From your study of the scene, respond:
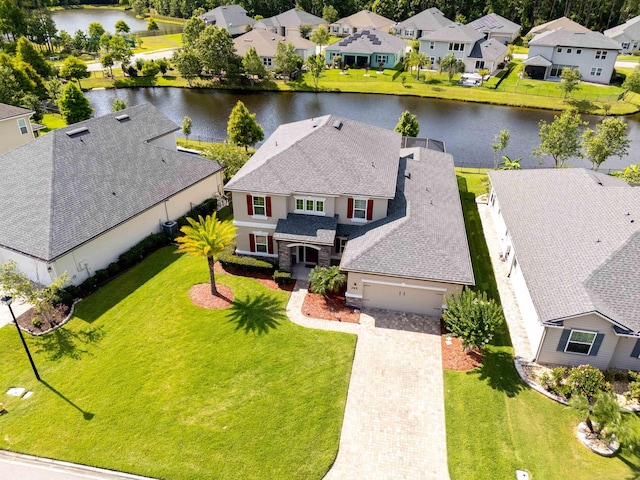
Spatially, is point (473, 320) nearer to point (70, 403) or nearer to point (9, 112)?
point (70, 403)

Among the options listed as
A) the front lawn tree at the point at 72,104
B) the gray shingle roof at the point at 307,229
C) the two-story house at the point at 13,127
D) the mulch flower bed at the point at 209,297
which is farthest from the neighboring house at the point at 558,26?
the mulch flower bed at the point at 209,297

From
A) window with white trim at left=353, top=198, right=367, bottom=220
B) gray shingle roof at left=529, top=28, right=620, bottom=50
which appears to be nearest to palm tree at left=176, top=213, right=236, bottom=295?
window with white trim at left=353, top=198, right=367, bottom=220

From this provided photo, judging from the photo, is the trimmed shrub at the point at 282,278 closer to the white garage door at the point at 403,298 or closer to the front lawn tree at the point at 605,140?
Answer: the white garage door at the point at 403,298

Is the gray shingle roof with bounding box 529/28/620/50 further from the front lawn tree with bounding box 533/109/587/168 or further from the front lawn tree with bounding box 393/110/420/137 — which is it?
the front lawn tree with bounding box 393/110/420/137

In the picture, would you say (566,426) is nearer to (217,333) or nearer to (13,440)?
(217,333)

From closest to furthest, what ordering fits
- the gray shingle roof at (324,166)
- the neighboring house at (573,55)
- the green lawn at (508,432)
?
the green lawn at (508,432) → the gray shingle roof at (324,166) → the neighboring house at (573,55)

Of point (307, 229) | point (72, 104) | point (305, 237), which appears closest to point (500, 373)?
point (305, 237)
